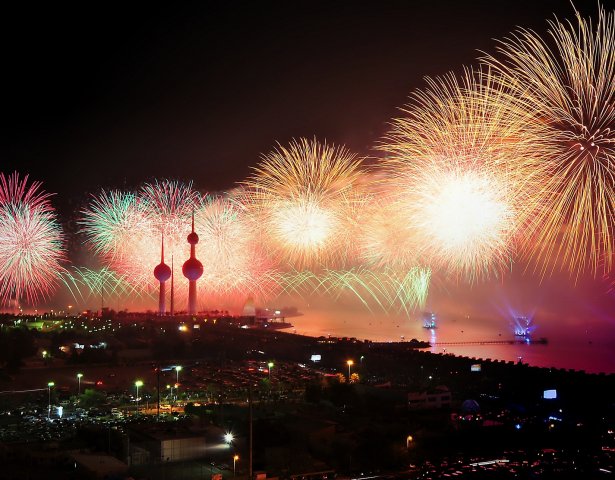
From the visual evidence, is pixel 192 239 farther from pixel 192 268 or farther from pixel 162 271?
pixel 162 271

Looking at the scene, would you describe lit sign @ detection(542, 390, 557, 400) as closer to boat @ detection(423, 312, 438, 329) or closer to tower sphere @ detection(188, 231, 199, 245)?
tower sphere @ detection(188, 231, 199, 245)

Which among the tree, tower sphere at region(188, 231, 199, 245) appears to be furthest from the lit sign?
tower sphere at region(188, 231, 199, 245)

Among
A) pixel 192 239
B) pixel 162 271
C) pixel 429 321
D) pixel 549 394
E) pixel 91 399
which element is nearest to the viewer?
pixel 91 399

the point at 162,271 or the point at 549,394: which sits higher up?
the point at 162,271

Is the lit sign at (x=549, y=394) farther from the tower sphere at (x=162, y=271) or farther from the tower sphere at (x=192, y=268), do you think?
the tower sphere at (x=162, y=271)

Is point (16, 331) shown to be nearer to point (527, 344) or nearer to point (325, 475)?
point (325, 475)

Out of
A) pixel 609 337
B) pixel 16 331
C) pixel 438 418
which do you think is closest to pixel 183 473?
pixel 438 418

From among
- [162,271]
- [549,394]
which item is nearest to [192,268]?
[162,271]

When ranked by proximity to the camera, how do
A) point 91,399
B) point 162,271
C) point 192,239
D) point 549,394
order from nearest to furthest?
point 91,399, point 549,394, point 192,239, point 162,271

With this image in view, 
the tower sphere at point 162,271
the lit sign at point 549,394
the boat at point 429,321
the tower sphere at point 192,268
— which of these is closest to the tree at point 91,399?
the lit sign at point 549,394
